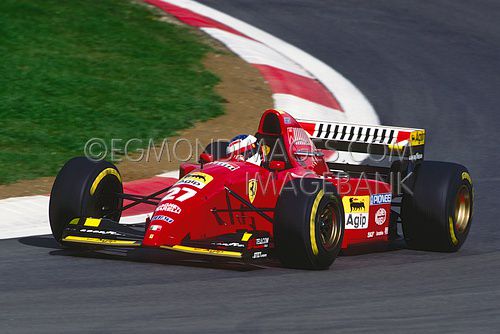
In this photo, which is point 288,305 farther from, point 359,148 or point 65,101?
point 65,101

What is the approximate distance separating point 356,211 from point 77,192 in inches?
78.4

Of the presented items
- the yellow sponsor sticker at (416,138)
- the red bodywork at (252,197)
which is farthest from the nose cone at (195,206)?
the yellow sponsor sticker at (416,138)

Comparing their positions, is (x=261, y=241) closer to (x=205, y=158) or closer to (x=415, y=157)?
(x=205, y=158)

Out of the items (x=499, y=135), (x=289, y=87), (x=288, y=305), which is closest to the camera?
(x=288, y=305)

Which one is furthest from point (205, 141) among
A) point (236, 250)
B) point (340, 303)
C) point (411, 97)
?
point (340, 303)

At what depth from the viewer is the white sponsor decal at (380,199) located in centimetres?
805

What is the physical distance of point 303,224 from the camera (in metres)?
6.98

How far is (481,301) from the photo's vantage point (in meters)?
6.38

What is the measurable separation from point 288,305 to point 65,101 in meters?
7.14

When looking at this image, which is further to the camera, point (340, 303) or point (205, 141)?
point (205, 141)

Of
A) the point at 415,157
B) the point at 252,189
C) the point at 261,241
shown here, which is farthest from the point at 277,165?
the point at 415,157

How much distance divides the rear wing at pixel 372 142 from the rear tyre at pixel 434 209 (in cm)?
34

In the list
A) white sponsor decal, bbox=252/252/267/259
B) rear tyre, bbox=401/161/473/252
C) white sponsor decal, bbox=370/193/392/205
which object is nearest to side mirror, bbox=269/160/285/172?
white sponsor decal, bbox=370/193/392/205

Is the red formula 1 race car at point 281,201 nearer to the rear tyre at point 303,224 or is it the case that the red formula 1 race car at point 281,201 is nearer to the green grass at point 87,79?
the rear tyre at point 303,224
